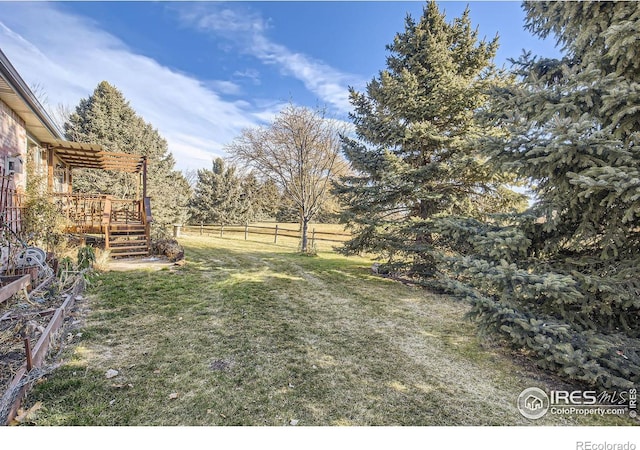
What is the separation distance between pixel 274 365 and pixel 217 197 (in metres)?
25.0

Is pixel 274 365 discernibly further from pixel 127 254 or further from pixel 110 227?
pixel 110 227

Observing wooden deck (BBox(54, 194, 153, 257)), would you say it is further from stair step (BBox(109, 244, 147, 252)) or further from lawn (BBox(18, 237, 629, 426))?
lawn (BBox(18, 237, 629, 426))

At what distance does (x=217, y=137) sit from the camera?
14.3m

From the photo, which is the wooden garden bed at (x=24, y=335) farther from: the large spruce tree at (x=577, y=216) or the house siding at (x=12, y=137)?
the large spruce tree at (x=577, y=216)

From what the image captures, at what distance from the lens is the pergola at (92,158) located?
835cm

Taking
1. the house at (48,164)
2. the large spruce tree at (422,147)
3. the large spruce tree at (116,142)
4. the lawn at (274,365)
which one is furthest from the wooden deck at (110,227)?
the large spruce tree at (422,147)

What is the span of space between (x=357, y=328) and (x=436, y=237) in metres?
4.00

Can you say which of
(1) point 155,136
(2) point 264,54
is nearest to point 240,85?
(2) point 264,54

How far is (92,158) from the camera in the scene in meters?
9.76

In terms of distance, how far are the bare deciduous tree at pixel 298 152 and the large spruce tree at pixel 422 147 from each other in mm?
4934

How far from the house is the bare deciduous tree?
15.9 ft

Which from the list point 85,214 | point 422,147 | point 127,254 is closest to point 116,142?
point 85,214

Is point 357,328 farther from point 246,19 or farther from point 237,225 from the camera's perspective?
point 237,225
